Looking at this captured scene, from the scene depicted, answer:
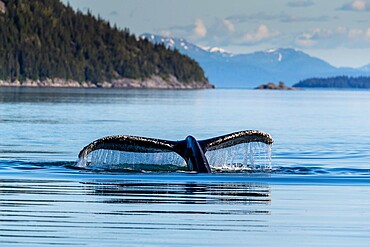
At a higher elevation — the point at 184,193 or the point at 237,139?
the point at 237,139

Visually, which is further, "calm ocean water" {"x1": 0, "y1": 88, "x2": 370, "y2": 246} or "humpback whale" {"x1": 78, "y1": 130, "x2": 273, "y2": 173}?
"humpback whale" {"x1": 78, "y1": 130, "x2": 273, "y2": 173}

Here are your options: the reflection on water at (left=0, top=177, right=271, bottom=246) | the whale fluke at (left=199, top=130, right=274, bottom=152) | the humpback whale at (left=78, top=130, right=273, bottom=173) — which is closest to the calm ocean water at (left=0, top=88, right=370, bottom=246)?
the reflection on water at (left=0, top=177, right=271, bottom=246)

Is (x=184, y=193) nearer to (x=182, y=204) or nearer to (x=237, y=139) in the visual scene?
(x=182, y=204)

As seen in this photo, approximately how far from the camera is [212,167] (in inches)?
845

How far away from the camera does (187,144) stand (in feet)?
63.1

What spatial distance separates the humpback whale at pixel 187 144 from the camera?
18234 mm

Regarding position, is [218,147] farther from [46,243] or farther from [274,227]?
[46,243]

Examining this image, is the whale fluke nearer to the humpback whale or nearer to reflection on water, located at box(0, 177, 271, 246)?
the humpback whale

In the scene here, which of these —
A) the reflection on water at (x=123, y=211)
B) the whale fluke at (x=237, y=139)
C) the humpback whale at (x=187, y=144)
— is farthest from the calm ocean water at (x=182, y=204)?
the whale fluke at (x=237, y=139)

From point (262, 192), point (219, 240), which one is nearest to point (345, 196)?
point (262, 192)

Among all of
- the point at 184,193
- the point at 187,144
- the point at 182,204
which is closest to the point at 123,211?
the point at 182,204

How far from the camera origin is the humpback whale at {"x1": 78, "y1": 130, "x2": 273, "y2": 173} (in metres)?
18.2

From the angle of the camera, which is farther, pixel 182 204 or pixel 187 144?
pixel 187 144

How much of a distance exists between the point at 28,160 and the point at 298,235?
42.8 ft
